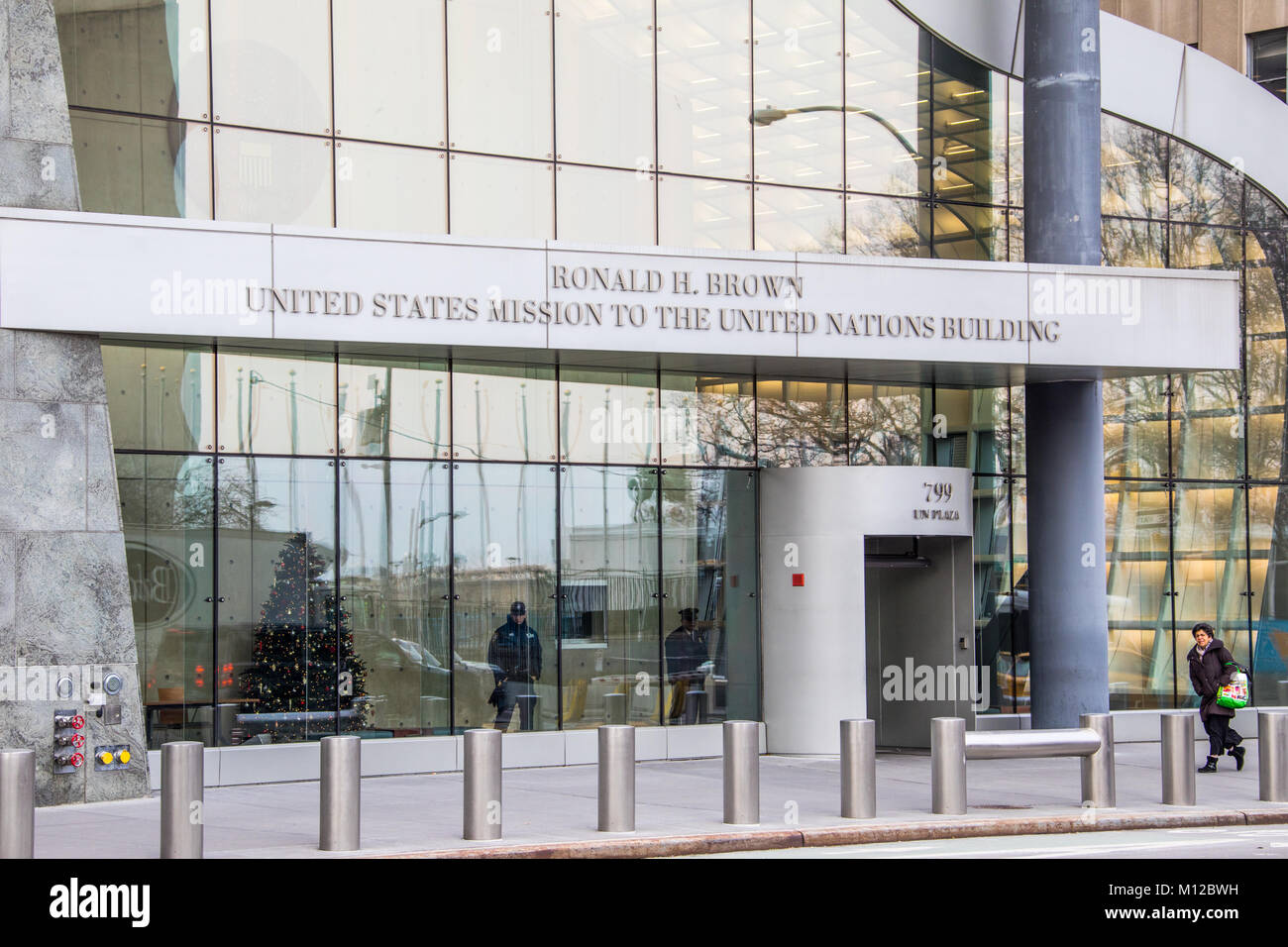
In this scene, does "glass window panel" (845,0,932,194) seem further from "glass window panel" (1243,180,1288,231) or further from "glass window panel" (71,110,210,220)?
"glass window panel" (71,110,210,220)

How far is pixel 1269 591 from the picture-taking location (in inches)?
902

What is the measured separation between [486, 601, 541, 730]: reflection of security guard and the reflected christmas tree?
5.29 feet

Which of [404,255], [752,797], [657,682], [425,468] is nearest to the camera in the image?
[752,797]

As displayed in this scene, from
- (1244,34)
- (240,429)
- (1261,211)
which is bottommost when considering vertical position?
(240,429)

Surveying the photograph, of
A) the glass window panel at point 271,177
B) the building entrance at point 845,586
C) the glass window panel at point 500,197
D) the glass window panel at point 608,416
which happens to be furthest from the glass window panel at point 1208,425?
the glass window panel at point 271,177

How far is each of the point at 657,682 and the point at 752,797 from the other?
21.9 ft

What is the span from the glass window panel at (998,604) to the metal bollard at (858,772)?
8.05 meters

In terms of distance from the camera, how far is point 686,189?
19.7m

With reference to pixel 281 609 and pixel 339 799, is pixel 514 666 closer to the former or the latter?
pixel 281 609

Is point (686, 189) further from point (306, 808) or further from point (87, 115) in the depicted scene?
point (306, 808)

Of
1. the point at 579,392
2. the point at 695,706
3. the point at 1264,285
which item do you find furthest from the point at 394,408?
the point at 1264,285

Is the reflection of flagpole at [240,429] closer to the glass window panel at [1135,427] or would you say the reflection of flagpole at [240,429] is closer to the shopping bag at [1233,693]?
the shopping bag at [1233,693]

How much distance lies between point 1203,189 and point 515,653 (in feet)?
39.2
